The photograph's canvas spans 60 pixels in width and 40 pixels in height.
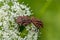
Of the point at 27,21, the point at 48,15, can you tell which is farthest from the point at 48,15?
the point at 27,21

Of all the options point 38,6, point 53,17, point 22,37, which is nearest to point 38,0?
point 38,6

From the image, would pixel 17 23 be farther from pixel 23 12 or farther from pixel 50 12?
A: pixel 50 12

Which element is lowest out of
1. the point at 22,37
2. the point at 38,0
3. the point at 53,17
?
the point at 22,37

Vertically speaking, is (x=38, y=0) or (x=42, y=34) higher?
(x=38, y=0)

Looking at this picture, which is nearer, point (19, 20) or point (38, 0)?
point (19, 20)
